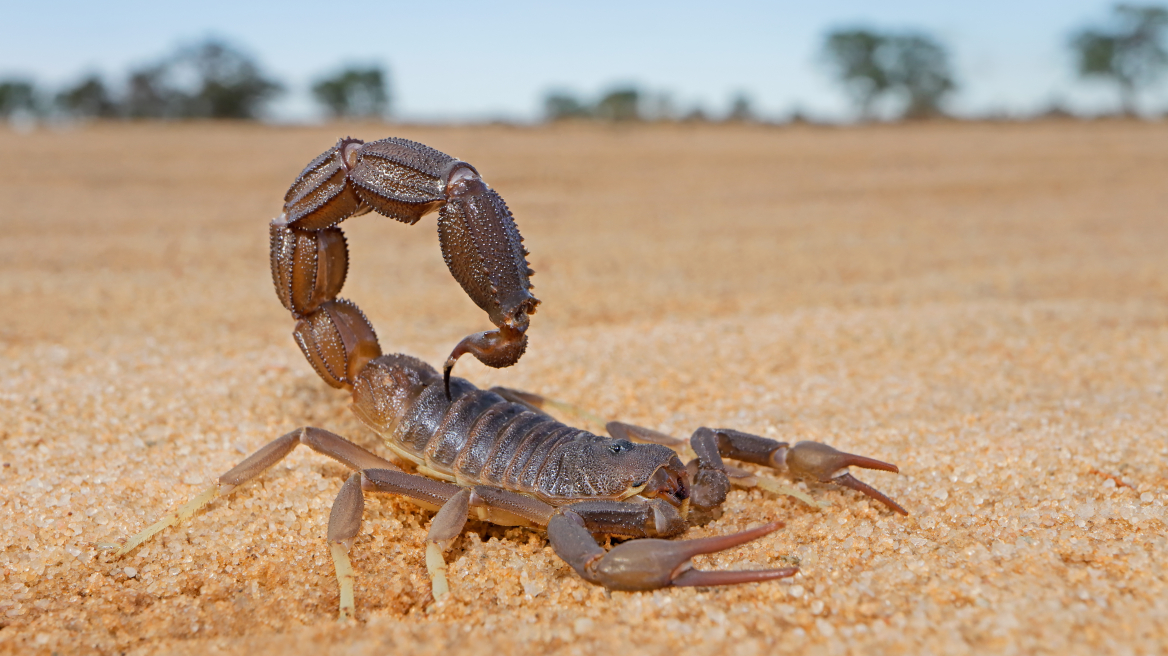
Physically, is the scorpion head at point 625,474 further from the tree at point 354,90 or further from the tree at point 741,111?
the tree at point 354,90

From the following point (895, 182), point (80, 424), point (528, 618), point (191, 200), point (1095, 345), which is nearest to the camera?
point (528, 618)

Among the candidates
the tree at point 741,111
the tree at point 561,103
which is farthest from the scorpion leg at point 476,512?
the tree at point 561,103

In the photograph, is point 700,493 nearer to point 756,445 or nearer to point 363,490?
point 756,445

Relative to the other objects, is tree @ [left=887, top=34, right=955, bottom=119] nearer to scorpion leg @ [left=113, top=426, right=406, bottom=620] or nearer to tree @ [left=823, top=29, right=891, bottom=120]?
tree @ [left=823, top=29, right=891, bottom=120]

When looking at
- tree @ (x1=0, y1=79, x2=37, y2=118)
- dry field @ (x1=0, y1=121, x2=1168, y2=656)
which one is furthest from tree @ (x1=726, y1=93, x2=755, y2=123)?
tree @ (x1=0, y1=79, x2=37, y2=118)

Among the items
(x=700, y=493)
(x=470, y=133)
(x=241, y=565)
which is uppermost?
(x=470, y=133)

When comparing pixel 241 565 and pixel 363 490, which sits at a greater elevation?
pixel 363 490

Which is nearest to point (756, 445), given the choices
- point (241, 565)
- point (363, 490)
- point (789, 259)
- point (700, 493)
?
point (700, 493)

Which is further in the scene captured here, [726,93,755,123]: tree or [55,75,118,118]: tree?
[55,75,118,118]: tree
